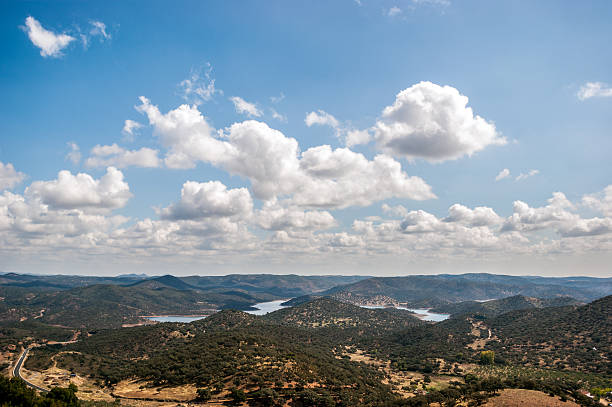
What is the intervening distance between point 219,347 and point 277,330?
73.1 meters

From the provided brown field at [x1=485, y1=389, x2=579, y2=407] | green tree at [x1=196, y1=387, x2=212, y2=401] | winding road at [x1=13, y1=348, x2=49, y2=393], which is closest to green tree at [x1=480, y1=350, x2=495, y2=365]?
brown field at [x1=485, y1=389, x2=579, y2=407]

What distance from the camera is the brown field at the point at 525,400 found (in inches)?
2058

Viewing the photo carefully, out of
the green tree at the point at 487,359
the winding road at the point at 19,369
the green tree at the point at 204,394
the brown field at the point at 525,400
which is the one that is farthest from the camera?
the green tree at the point at 487,359

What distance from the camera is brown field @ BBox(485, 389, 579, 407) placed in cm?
5228

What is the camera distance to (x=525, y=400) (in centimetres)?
5344

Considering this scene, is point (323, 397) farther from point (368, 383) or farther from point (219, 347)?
point (219, 347)

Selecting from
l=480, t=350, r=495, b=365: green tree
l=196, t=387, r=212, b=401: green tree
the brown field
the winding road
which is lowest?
l=480, t=350, r=495, b=365: green tree

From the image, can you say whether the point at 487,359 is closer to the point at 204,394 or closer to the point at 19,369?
the point at 204,394

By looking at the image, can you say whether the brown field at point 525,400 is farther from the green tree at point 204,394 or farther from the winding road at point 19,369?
the winding road at point 19,369

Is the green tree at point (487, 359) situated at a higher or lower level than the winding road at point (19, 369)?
lower


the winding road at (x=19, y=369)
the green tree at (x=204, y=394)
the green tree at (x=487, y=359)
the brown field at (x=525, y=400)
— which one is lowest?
the green tree at (x=487, y=359)

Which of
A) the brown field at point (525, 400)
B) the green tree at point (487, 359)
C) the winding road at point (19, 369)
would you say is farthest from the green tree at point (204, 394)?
the green tree at point (487, 359)

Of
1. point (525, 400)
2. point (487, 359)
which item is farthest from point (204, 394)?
point (487, 359)

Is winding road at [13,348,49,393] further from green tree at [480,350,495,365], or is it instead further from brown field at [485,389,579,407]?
Result: green tree at [480,350,495,365]
